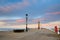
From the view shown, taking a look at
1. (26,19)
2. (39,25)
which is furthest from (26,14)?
(39,25)

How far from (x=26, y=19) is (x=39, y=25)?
346 inches

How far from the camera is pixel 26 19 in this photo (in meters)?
22.9

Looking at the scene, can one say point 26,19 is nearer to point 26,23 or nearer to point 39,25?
point 26,23

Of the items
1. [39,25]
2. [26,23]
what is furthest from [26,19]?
[39,25]

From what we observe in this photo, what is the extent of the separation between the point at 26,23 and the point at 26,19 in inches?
31.7

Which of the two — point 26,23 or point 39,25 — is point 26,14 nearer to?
point 26,23

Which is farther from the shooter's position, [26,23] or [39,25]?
[39,25]

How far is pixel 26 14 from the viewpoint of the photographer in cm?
2241

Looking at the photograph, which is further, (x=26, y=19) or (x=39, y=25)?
(x=39, y=25)

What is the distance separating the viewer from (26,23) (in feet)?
76.8

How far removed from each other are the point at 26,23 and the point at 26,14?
1624 millimetres

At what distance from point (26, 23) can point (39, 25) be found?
8189 mm

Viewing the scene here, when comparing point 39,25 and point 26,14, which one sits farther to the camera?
point 39,25

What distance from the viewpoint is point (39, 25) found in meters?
Result: 31.2
